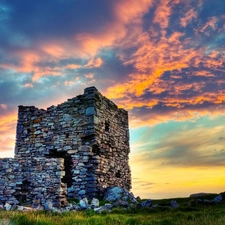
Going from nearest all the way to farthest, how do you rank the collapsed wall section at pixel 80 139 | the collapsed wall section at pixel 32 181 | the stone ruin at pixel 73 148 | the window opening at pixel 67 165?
the collapsed wall section at pixel 32 181, the stone ruin at pixel 73 148, the collapsed wall section at pixel 80 139, the window opening at pixel 67 165

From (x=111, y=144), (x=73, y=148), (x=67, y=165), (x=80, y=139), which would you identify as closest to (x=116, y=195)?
(x=67, y=165)

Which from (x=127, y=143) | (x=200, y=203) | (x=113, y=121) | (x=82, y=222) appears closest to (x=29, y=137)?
(x=113, y=121)

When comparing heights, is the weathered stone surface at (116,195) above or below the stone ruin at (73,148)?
below

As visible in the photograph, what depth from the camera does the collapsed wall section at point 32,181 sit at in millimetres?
13234

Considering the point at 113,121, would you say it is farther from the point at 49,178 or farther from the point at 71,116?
the point at 49,178

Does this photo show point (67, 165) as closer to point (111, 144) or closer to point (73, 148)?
point (73, 148)

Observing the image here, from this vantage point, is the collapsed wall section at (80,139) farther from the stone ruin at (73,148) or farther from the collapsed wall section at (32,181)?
the collapsed wall section at (32,181)

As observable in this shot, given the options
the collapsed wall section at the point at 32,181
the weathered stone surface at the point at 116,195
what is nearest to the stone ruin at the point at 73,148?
the collapsed wall section at the point at 32,181

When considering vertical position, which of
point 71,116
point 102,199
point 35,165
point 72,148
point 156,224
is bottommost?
point 156,224

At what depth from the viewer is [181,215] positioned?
396 inches

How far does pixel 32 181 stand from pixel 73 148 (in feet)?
14.6

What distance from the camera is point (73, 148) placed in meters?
17.7

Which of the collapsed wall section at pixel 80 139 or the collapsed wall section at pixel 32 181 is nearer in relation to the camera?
the collapsed wall section at pixel 32 181

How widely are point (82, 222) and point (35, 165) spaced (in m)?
6.65
